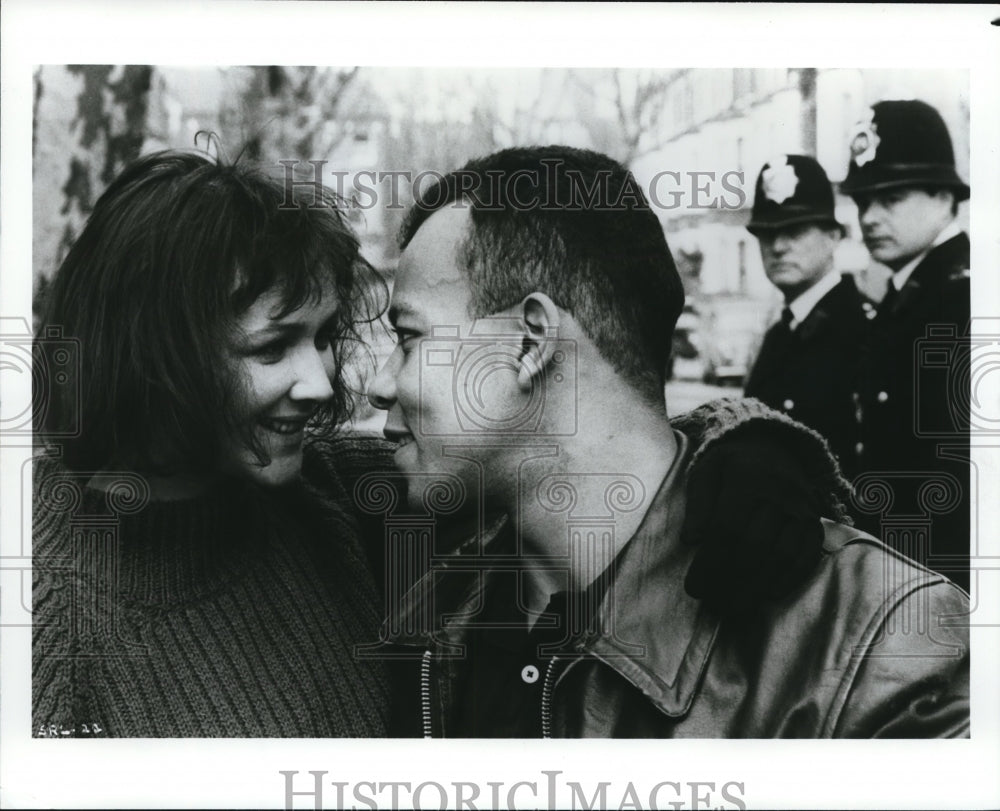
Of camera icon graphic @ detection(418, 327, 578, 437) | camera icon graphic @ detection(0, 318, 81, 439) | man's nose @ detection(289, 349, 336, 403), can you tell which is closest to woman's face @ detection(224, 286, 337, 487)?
man's nose @ detection(289, 349, 336, 403)

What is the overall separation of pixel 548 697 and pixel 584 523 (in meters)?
0.60

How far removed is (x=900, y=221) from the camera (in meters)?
3.89

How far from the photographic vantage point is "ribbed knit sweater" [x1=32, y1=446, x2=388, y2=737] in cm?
Answer: 382

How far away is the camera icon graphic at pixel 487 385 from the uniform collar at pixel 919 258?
113cm

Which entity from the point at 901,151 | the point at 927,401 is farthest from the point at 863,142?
the point at 927,401

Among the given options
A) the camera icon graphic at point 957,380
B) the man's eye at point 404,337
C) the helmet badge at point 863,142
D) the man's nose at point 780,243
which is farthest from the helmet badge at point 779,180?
the man's eye at point 404,337

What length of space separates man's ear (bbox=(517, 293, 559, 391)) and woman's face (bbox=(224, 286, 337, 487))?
2.10 ft

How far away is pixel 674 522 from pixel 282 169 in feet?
5.77

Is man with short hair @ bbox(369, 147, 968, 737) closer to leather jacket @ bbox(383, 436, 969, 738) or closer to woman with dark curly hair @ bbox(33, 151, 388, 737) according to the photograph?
leather jacket @ bbox(383, 436, 969, 738)

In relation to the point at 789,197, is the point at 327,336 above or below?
below

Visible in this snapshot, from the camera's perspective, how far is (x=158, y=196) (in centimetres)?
382

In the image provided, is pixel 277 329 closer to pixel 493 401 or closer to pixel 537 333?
pixel 493 401

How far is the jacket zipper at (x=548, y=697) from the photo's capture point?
383 centimetres

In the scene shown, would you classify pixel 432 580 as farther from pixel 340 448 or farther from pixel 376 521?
pixel 340 448
